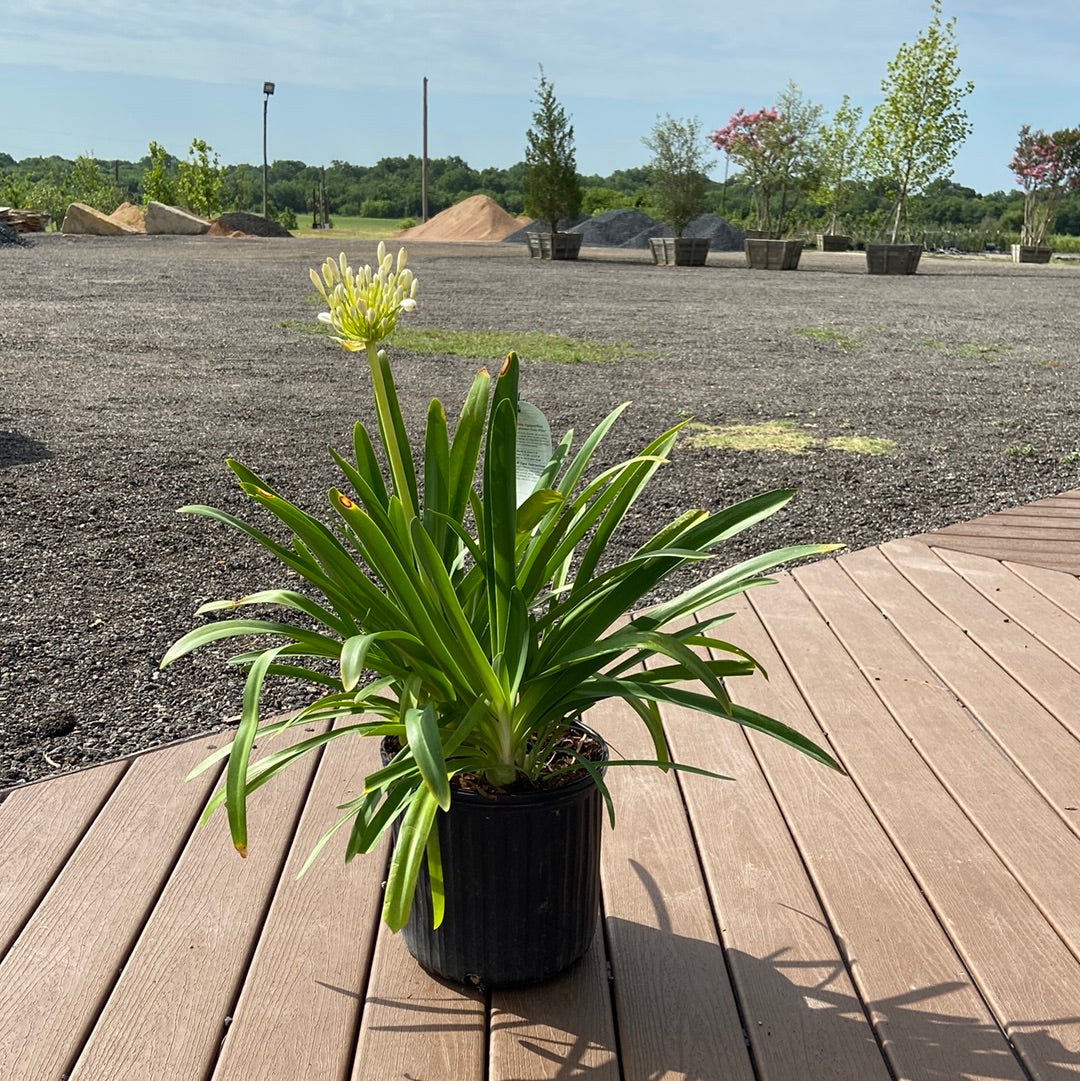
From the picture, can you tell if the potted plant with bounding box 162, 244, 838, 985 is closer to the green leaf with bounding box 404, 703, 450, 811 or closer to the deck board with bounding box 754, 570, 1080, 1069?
the green leaf with bounding box 404, 703, 450, 811

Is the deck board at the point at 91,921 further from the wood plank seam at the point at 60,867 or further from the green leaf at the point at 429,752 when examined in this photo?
the green leaf at the point at 429,752

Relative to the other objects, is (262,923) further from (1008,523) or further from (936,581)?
(1008,523)

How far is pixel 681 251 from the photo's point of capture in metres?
18.0

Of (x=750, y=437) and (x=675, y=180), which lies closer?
(x=750, y=437)

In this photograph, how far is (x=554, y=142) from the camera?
63.9 ft

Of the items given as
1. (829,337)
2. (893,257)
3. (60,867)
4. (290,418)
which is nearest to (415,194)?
(893,257)

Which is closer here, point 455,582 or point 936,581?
point 455,582

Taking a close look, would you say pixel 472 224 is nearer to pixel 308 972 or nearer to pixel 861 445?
pixel 861 445

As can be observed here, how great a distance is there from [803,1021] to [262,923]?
0.83 metres

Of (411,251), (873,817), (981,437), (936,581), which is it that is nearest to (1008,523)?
(936,581)

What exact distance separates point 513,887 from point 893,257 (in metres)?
16.7

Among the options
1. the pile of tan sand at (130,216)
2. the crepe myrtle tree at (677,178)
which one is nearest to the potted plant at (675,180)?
the crepe myrtle tree at (677,178)

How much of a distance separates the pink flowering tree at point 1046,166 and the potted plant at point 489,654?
22.2m

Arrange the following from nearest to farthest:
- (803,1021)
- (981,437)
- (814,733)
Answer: (803,1021), (814,733), (981,437)
